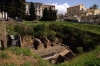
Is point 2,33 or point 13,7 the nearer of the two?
point 2,33

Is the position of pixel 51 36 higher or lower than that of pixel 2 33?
lower

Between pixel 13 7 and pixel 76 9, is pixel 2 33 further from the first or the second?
pixel 76 9

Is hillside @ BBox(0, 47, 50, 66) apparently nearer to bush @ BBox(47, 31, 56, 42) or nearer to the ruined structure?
the ruined structure

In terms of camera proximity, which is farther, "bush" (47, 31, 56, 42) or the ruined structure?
"bush" (47, 31, 56, 42)

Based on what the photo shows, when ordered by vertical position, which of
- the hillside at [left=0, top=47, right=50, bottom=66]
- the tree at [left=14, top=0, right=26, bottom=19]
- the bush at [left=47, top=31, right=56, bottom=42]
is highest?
the tree at [left=14, top=0, right=26, bottom=19]

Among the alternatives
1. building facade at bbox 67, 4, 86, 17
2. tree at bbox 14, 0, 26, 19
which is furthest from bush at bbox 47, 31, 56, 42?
building facade at bbox 67, 4, 86, 17

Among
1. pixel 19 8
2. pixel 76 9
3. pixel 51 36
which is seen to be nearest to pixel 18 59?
pixel 51 36

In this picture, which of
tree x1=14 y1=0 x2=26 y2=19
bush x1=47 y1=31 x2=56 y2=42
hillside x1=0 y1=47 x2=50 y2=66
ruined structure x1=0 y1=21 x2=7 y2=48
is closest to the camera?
hillside x1=0 y1=47 x2=50 y2=66

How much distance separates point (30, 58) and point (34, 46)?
16.2 metres

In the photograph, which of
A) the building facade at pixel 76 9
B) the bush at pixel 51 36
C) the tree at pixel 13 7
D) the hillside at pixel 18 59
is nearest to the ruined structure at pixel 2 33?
the hillside at pixel 18 59

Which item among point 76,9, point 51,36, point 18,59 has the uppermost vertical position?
point 76,9

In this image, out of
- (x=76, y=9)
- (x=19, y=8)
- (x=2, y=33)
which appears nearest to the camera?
(x=2, y=33)

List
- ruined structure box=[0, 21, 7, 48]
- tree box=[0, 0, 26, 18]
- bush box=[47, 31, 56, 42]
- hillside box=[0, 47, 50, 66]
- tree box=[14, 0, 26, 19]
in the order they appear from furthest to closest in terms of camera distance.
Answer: tree box=[14, 0, 26, 19] < tree box=[0, 0, 26, 18] < bush box=[47, 31, 56, 42] < ruined structure box=[0, 21, 7, 48] < hillside box=[0, 47, 50, 66]

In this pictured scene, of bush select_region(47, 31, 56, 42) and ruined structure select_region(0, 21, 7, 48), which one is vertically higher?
ruined structure select_region(0, 21, 7, 48)
